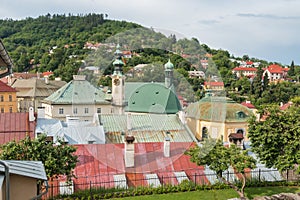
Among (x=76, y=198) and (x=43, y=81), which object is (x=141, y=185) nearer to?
(x=76, y=198)

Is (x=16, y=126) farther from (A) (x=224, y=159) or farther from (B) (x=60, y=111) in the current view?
(B) (x=60, y=111)

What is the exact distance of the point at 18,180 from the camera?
3.43 metres

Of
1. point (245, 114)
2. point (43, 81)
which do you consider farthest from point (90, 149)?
point (43, 81)

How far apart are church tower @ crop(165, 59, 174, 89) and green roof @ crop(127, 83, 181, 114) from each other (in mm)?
107

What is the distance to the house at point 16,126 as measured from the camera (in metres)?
15.2

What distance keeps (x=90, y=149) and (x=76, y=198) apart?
5.96 ft

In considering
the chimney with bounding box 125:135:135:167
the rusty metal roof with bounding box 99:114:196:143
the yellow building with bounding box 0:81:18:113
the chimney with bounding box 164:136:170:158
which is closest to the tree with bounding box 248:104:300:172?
the rusty metal roof with bounding box 99:114:196:143

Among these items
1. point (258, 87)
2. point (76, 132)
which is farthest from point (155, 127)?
point (258, 87)

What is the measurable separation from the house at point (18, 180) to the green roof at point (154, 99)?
4282 mm

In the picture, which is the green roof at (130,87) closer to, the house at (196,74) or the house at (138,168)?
the house at (196,74)

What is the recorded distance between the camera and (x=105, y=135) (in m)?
14.1

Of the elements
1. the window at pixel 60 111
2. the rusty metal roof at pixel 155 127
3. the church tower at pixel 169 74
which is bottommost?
the window at pixel 60 111

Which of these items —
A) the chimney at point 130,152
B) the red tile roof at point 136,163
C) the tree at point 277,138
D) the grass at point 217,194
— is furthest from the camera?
the tree at point 277,138

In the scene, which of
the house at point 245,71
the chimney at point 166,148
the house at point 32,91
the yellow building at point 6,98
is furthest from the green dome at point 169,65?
the house at point 245,71
